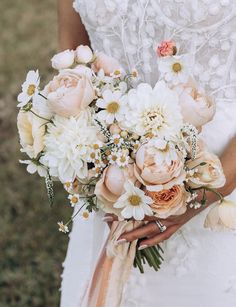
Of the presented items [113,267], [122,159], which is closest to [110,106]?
[122,159]

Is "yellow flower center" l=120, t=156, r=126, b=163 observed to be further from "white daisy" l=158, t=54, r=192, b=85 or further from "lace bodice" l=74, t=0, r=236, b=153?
"lace bodice" l=74, t=0, r=236, b=153

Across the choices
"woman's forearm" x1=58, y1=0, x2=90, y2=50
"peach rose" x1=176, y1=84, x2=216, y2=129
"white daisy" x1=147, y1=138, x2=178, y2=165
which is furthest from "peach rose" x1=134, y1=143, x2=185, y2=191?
"woman's forearm" x1=58, y1=0, x2=90, y2=50

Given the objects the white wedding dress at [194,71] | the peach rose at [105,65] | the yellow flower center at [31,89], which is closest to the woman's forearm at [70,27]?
the white wedding dress at [194,71]

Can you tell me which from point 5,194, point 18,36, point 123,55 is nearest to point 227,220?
point 123,55

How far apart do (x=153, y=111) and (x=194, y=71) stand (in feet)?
1.30

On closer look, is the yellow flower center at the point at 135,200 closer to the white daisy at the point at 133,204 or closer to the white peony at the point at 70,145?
the white daisy at the point at 133,204

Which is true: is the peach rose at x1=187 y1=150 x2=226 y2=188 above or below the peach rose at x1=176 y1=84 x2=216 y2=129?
below

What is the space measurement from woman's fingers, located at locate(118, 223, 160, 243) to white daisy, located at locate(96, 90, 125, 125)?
0.32 meters

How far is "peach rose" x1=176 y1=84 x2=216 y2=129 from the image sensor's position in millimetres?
1734

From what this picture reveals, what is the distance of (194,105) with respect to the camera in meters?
1.73

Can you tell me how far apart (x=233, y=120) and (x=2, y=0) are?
18.7 ft

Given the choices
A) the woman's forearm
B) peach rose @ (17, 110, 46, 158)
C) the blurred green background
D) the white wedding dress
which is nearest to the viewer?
peach rose @ (17, 110, 46, 158)

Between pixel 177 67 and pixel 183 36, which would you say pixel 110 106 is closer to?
pixel 177 67

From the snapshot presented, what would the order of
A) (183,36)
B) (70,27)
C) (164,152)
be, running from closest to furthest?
(164,152), (183,36), (70,27)
